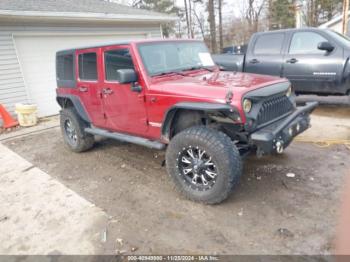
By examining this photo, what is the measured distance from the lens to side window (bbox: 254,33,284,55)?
6723mm

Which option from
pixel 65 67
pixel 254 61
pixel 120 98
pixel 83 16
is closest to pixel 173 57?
pixel 120 98

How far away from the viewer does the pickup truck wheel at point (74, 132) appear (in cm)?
520

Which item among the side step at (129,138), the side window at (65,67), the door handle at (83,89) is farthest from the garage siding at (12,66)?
the side step at (129,138)

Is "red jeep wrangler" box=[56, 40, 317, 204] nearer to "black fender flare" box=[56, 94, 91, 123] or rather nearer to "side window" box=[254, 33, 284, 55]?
"black fender flare" box=[56, 94, 91, 123]

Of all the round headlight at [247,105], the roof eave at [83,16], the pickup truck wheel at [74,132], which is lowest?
the pickup truck wheel at [74,132]

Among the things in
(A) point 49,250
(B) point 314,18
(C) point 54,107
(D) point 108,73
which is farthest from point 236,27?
(A) point 49,250

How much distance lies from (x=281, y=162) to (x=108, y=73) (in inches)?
113

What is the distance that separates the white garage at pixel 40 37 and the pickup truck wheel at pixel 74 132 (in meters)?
2.78

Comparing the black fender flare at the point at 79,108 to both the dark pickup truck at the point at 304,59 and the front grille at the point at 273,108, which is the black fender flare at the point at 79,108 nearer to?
the dark pickup truck at the point at 304,59

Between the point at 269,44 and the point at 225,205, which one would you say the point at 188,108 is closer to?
the point at 225,205

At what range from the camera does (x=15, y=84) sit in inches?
313

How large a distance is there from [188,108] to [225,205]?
1167 mm

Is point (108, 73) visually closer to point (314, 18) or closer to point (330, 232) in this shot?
point (330, 232)

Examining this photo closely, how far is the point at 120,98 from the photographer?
164 inches
